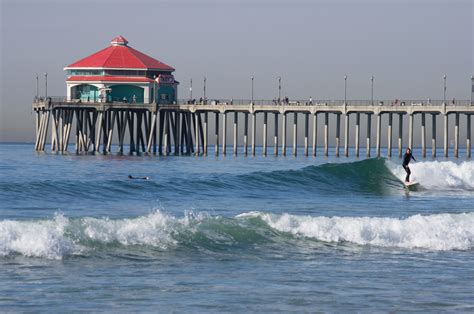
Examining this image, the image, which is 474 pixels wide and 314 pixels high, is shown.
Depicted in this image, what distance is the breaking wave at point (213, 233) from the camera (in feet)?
63.1

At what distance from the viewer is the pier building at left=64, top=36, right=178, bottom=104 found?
81.2 metres

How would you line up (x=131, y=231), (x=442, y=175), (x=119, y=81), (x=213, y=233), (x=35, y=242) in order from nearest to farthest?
1. (x=35, y=242)
2. (x=131, y=231)
3. (x=213, y=233)
4. (x=442, y=175)
5. (x=119, y=81)

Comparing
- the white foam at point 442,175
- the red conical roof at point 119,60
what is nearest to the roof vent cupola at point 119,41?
the red conical roof at point 119,60

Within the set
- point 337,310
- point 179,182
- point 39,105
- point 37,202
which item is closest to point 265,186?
point 179,182

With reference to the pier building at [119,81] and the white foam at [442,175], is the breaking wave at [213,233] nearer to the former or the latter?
the white foam at [442,175]

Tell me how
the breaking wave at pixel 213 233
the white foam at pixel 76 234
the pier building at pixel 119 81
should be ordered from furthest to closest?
the pier building at pixel 119 81 < the breaking wave at pixel 213 233 < the white foam at pixel 76 234

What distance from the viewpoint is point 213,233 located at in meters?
22.0

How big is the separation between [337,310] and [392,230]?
8.54 meters

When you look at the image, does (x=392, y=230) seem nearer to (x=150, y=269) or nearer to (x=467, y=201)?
(x=150, y=269)

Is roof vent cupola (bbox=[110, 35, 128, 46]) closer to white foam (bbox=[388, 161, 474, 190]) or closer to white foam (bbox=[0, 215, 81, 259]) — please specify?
white foam (bbox=[388, 161, 474, 190])

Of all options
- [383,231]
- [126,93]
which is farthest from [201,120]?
[383,231]

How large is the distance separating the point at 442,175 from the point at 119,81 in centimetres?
3884

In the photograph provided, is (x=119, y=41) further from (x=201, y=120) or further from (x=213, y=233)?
(x=213, y=233)

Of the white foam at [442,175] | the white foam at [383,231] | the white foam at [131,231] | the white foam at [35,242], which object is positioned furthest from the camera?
the white foam at [442,175]
